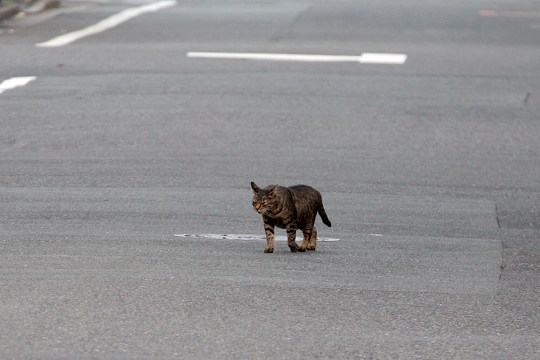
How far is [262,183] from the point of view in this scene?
12.5 m

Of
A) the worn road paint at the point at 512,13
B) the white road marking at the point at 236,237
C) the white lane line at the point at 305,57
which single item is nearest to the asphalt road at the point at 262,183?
the white road marking at the point at 236,237

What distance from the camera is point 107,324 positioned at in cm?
741

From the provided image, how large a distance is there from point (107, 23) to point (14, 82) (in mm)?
8155

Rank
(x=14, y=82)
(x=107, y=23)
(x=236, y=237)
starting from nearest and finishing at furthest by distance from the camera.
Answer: (x=236, y=237) → (x=14, y=82) → (x=107, y=23)

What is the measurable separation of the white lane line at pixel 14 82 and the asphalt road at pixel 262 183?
12 cm

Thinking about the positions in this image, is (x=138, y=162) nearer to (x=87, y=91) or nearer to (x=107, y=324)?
(x=87, y=91)

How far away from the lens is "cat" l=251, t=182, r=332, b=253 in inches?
356

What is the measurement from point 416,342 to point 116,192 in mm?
5153

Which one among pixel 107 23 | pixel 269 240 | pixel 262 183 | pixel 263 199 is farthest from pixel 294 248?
pixel 107 23

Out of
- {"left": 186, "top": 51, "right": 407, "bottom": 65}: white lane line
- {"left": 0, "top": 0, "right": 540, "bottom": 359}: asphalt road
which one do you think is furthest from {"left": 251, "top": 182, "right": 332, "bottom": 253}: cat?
{"left": 186, "top": 51, "right": 407, "bottom": 65}: white lane line

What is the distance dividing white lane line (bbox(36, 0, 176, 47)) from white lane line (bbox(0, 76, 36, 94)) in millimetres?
3402

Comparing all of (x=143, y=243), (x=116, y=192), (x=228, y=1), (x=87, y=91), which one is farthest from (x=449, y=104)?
(x=228, y=1)

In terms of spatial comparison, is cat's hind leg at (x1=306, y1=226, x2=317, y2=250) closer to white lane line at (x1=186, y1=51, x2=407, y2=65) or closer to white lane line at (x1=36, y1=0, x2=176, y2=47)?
white lane line at (x1=186, y1=51, x2=407, y2=65)

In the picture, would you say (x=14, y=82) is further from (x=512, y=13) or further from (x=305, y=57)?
(x=512, y=13)
